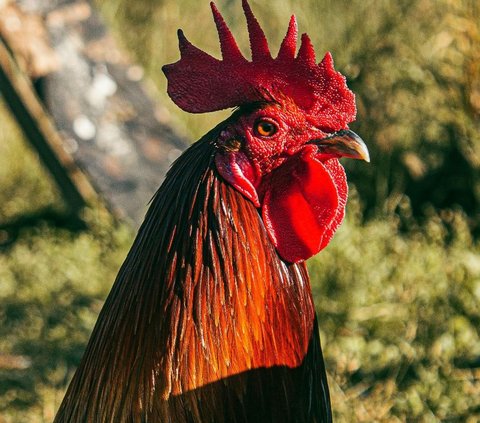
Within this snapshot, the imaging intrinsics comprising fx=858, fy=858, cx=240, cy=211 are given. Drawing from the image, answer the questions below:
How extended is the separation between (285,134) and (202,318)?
46 centimetres

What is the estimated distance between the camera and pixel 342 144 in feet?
6.53

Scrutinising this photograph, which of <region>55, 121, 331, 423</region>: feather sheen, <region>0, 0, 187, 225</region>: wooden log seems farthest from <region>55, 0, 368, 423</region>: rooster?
<region>0, 0, 187, 225</region>: wooden log

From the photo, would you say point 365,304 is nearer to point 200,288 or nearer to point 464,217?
point 464,217

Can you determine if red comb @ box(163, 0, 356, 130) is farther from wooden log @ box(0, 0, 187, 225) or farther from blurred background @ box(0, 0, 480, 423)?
wooden log @ box(0, 0, 187, 225)

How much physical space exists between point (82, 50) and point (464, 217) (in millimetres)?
2533

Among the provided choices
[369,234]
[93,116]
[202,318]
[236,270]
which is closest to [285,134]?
[236,270]

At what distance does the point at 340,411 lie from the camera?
338cm

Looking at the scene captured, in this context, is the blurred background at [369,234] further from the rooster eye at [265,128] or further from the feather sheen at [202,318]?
the rooster eye at [265,128]

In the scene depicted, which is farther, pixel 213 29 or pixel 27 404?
pixel 213 29

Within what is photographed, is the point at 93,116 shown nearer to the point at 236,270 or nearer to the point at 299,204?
the point at 299,204

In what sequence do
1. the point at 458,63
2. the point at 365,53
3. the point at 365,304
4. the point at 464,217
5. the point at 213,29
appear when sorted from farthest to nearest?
the point at 213,29
the point at 365,53
the point at 458,63
the point at 464,217
the point at 365,304

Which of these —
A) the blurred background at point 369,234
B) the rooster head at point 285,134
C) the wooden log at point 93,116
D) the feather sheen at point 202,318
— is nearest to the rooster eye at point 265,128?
the rooster head at point 285,134

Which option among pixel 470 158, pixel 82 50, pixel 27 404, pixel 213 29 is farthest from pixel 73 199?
pixel 470 158

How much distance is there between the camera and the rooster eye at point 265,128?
1965 mm
